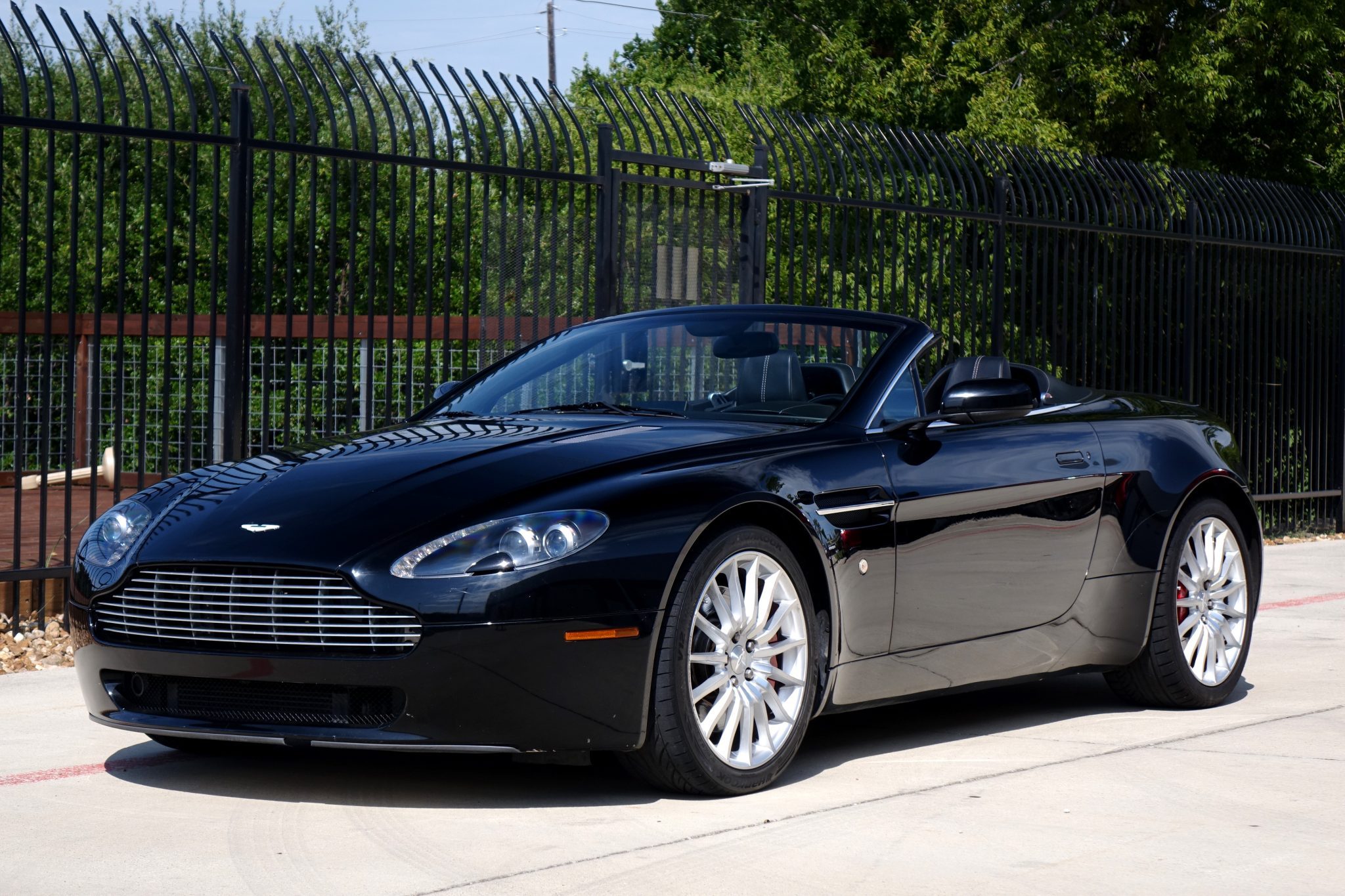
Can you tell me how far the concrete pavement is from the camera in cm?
412

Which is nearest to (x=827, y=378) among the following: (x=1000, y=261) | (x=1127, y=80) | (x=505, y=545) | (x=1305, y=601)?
(x=505, y=545)

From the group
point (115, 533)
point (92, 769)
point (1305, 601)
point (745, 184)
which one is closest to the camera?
point (115, 533)

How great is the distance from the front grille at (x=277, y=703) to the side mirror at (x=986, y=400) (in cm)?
204

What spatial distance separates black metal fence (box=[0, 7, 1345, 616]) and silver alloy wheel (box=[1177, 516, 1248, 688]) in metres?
3.97

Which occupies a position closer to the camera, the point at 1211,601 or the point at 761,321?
the point at 761,321

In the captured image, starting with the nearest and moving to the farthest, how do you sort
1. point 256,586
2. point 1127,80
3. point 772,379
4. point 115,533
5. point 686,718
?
point 256,586 → point 686,718 → point 115,533 → point 772,379 → point 1127,80

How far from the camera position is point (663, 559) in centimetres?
471

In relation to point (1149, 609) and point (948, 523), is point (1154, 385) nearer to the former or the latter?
point (1149, 609)

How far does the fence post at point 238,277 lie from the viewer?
848 cm

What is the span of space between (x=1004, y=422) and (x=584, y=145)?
4.45 meters

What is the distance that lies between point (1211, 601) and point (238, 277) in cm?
465

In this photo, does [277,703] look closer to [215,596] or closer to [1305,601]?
[215,596]

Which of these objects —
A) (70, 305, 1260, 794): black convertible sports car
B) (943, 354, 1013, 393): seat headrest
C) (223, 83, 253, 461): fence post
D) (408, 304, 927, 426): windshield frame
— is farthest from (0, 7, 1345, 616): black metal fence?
(943, 354, 1013, 393): seat headrest

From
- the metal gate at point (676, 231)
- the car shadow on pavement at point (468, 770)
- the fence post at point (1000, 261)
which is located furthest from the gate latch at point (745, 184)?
the car shadow on pavement at point (468, 770)
